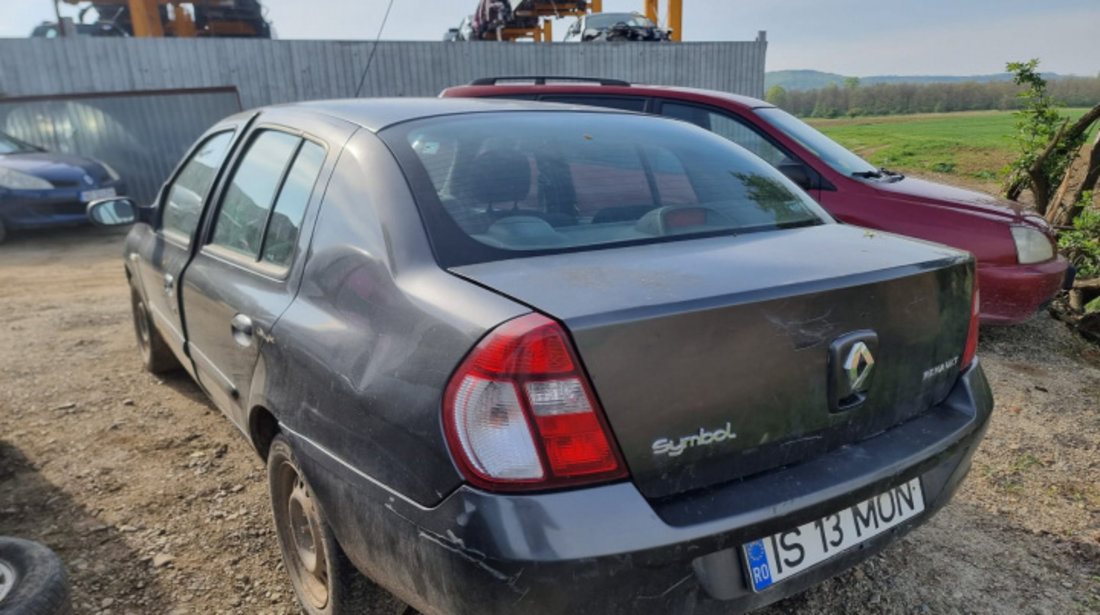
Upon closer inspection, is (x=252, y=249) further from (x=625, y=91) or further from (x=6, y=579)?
(x=625, y=91)

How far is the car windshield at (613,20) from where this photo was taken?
51.7ft

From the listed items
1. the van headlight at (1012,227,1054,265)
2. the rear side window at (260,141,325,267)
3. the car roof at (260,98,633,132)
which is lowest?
the van headlight at (1012,227,1054,265)

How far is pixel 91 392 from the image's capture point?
373 cm

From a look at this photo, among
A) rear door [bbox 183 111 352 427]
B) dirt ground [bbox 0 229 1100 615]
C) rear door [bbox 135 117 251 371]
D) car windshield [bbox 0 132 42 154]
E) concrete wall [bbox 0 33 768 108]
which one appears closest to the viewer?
rear door [bbox 183 111 352 427]

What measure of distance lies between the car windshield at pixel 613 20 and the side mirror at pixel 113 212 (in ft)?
46.6

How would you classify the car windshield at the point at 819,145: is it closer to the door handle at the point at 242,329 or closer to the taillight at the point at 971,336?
the taillight at the point at 971,336

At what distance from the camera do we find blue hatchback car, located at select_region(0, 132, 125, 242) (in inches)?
323

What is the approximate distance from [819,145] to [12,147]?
31.8 feet

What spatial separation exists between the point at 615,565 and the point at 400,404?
526 mm

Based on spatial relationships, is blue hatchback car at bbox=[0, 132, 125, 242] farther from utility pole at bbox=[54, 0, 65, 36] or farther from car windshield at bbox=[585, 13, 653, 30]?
car windshield at bbox=[585, 13, 653, 30]

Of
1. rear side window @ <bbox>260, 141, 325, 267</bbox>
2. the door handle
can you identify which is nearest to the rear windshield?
rear side window @ <bbox>260, 141, 325, 267</bbox>

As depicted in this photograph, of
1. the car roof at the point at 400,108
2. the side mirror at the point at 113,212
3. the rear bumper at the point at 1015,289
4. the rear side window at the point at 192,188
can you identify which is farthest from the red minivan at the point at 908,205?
the side mirror at the point at 113,212

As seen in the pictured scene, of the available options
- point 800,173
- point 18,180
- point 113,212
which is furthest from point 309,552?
point 18,180

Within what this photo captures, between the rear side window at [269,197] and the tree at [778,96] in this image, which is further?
the tree at [778,96]
